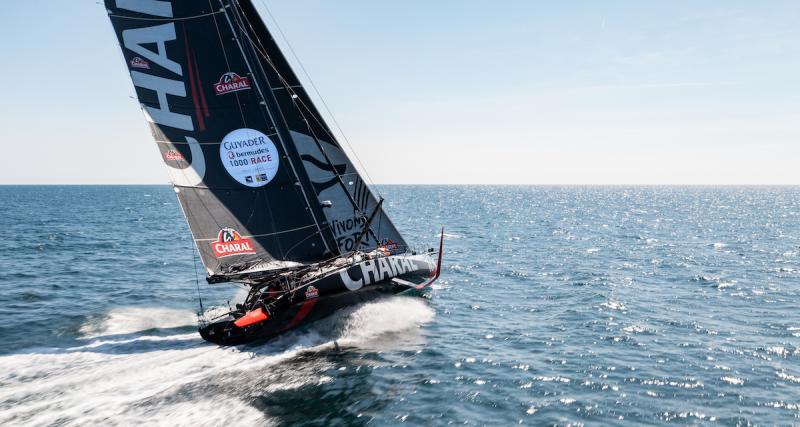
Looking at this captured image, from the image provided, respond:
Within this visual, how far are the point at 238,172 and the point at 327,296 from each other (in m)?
4.92

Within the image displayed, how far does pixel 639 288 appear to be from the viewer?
2391cm

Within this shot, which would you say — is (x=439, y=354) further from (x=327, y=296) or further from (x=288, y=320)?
(x=288, y=320)

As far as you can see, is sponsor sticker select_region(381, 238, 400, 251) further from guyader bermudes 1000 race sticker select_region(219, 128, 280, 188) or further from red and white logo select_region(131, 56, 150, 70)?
red and white logo select_region(131, 56, 150, 70)

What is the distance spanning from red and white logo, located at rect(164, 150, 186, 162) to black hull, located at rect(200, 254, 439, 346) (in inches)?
202

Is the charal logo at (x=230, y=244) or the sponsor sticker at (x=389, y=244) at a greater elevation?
the charal logo at (x=230, y=244)

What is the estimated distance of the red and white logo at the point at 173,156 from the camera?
15766 mm

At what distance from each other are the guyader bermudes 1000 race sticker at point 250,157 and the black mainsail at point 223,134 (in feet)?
0.10

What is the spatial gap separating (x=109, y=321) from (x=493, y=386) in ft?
44.7

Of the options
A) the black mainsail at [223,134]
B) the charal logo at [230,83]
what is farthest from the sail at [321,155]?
the charal logo at [230,83]

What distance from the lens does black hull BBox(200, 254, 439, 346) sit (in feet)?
48.6

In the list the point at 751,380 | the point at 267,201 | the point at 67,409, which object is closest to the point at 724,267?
the point at 751,380

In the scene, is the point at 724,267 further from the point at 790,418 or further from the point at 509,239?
the point at 790,418

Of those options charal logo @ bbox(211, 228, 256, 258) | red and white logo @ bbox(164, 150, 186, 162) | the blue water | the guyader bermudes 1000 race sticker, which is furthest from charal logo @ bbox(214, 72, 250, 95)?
the blue water

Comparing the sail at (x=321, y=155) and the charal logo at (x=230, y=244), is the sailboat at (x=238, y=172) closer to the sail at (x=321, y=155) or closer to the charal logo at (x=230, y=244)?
the charal logo at (x=230, y=244)
